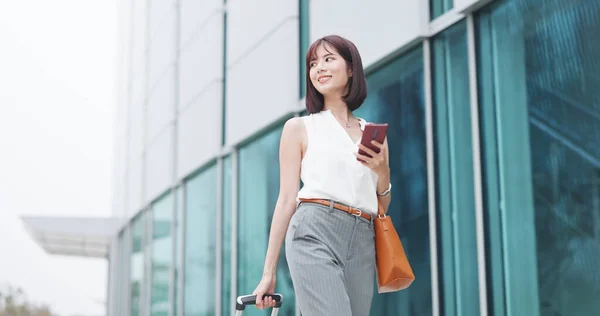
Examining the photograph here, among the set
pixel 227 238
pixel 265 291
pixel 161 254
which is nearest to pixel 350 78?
pixel 265 291

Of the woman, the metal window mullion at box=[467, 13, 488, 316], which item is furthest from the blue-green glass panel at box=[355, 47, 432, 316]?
the woman

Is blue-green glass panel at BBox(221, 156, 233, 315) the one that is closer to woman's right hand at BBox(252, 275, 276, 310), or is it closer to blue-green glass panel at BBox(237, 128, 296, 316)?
blue-green glass panel at BBox(237, 128, 296, 316)

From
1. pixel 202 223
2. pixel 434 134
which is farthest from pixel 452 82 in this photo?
pixel 202 223

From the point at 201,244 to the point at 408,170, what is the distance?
5.51 meters

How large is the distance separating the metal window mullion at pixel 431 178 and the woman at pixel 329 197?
1.80 meters

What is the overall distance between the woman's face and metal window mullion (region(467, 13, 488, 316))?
161cm

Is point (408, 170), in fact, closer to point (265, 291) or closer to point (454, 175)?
point (454, 175)

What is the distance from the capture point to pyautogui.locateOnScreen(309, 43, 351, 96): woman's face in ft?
10.9

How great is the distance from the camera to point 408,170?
552cm

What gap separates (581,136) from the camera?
13.0 feet

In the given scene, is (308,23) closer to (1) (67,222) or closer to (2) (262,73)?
(2) (262,73)

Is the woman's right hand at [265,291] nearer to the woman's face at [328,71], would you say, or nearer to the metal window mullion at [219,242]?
the woman's face at [328,71]

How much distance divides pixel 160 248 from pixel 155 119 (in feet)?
7.94

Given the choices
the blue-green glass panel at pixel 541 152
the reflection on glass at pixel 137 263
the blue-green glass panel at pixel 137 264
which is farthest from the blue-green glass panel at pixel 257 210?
the reflection on glass at pixel 137 263
